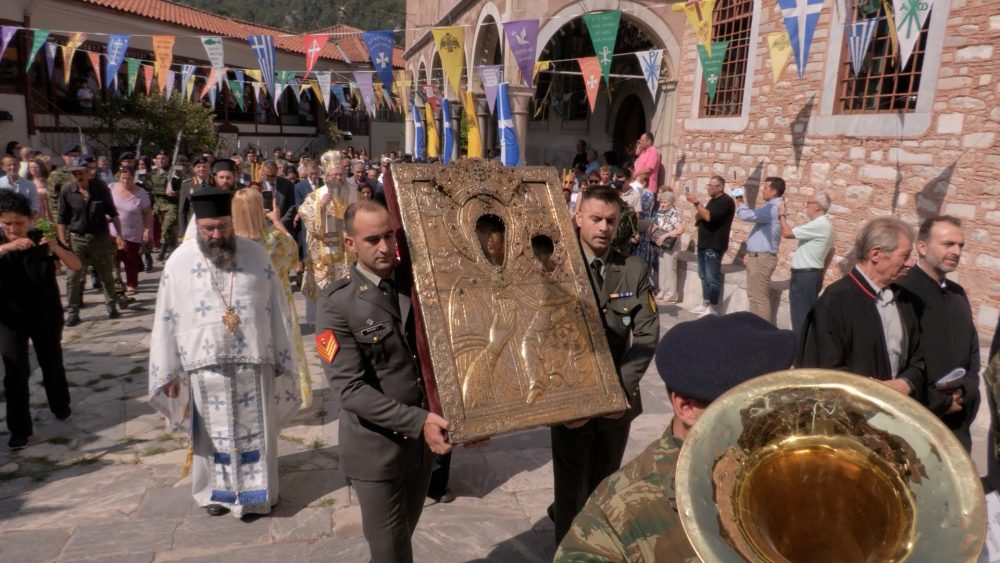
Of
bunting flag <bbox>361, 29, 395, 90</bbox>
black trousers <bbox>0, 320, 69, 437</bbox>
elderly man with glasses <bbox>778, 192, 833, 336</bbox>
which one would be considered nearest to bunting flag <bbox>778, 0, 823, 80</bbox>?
elderly man with glasses <bbox>778, 192, 833, 336</bbox>

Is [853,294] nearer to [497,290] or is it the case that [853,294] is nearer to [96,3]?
[497,290]

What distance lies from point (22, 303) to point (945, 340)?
5.78 meters

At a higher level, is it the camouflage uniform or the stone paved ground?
the camouflage uniform

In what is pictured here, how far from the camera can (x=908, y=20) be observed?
251 inches

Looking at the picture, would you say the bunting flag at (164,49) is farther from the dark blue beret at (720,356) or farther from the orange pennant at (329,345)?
the dark blue beret at (720,356)

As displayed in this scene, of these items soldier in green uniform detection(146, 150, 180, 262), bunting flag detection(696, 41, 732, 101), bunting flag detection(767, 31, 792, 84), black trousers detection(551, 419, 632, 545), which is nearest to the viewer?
black trousers detection(551, 419, 632, 545)

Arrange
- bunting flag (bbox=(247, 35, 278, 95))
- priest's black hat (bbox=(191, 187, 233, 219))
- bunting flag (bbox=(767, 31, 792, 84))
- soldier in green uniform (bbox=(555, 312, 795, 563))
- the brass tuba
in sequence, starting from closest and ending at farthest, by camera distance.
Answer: the brass tuba
soldier in green uniform (bbox=(555, 312, 795, 563))
priest's black hat (bbox=(191, 187, 233, 219))
bunting flag (bbox=(767, 31, 792, 84))
bunting flag (bbox=(247, 35, 278, 95))

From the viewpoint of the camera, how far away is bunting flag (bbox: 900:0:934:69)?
625 centimetres

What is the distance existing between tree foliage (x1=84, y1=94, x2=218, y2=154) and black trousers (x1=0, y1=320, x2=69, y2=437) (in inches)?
690

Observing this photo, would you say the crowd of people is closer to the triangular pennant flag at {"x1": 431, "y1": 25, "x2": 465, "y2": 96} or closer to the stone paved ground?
the stone paved ground

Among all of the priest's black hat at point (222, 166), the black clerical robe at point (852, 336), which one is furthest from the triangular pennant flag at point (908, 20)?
the priest's black hat at point (222, 166)

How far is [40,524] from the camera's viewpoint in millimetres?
3607

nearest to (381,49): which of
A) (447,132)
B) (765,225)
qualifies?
(447,132)

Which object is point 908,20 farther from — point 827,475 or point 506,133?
point 506,133
